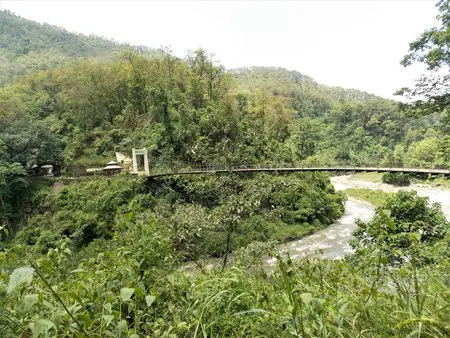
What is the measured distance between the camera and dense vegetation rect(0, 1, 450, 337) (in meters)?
0.89

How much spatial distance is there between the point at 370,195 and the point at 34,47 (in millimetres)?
64741

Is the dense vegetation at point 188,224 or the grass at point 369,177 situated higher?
the dense vegetation at point 188,224

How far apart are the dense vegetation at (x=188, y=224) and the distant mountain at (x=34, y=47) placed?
20.9 feet

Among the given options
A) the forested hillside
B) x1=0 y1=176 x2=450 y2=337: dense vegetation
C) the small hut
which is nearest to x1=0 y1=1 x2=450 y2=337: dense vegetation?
x1=0 y1=176 x2=450 y2=337: dense vegetation

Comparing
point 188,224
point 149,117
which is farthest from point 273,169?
point 149,117

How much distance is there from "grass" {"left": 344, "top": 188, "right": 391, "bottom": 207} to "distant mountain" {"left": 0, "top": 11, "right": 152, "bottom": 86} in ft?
124

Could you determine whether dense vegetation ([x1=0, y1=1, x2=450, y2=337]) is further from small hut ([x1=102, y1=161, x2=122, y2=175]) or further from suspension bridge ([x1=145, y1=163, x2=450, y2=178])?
small hut ([x1=102, y1=161, x2=122, y2=175])

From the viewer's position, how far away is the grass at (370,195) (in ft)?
68.1

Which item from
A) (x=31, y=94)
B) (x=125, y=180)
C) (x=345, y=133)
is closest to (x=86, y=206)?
(x=125, y=180)

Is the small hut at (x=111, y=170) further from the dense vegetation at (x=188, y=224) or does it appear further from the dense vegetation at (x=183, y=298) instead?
the dense vegetation at (x=183, y=298)

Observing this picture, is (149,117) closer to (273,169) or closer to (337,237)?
(273,169)

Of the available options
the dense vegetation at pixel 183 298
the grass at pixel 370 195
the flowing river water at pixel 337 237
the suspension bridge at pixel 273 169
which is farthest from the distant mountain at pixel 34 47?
the dense vegetation at pixel 183 298

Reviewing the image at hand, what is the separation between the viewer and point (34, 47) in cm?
4934

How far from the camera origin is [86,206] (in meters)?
11.3
